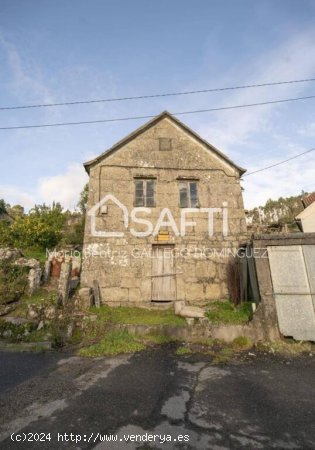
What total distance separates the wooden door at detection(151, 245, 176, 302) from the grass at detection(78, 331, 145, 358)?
2407 millimetres

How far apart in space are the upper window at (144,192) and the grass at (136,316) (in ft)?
12.9

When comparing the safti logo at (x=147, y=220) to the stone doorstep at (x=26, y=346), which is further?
the safti logo at (x=147, y=220)

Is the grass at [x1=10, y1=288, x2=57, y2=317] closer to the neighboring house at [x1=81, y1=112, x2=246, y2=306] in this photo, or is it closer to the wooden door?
the neighboring house at [x1=81, y1=112, x2=246, y2=306]

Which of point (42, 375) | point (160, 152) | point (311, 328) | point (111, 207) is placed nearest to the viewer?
point (42, 375)

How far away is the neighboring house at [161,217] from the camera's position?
353 inches

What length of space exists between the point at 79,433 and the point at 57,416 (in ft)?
1.81

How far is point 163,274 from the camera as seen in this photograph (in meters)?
9.12

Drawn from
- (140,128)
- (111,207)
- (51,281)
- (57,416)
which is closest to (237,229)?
(111,207)

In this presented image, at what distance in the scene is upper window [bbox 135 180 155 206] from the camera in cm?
968

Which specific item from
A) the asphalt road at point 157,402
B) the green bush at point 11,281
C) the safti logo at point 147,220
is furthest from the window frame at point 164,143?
the asphalt road at point 157,402

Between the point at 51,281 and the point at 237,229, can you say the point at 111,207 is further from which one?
the point at 237,229

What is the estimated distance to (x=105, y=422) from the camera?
324 cm

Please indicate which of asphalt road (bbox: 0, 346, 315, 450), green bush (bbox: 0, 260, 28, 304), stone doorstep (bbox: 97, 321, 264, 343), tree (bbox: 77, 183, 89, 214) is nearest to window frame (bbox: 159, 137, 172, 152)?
stone doorstep (bbox: 97, 321, 264, 343)

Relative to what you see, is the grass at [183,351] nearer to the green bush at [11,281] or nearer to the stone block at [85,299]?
the stone block at [85,299]
